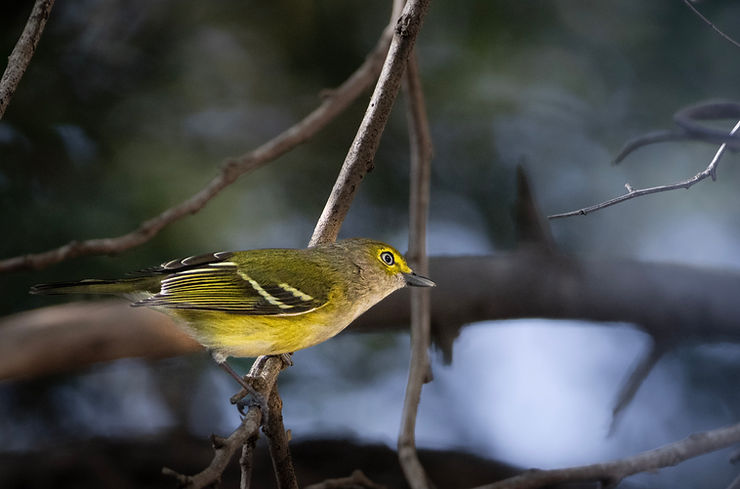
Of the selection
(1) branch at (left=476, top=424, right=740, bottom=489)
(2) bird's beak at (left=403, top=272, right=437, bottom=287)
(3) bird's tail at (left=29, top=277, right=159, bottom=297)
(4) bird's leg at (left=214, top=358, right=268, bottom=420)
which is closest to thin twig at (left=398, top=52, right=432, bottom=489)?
(2) bird's beak at (left=403, top=272, right=437, bottom=287)

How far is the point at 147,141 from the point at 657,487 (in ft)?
8.04

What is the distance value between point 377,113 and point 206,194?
19.2 inches

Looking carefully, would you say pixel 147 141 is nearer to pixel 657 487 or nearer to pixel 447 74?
pixel 447 74

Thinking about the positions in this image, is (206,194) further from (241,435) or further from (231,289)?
(241,435)

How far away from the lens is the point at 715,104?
123cm

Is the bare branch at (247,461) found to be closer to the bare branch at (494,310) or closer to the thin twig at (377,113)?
the thin twig at (377,113)

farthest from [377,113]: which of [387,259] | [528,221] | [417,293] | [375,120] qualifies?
[528,221]

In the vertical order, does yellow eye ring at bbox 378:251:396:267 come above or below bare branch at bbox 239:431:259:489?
above

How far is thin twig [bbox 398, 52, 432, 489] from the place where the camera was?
5.89 feet

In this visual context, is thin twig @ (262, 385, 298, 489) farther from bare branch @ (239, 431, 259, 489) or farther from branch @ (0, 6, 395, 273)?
branch @ (0, 6, 395, 273)

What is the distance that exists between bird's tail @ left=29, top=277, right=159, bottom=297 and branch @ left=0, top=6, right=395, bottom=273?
0.17 feet

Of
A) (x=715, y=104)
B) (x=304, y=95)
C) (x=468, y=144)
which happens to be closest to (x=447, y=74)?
(x=468, y=144)

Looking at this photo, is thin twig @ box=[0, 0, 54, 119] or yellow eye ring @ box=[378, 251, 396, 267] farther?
yellow eye ring @ box=[378, 251, 396, 267]

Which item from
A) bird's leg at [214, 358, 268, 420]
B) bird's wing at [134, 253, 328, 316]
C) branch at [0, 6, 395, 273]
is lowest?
bird's leg at [214, 358, 268, 420]
